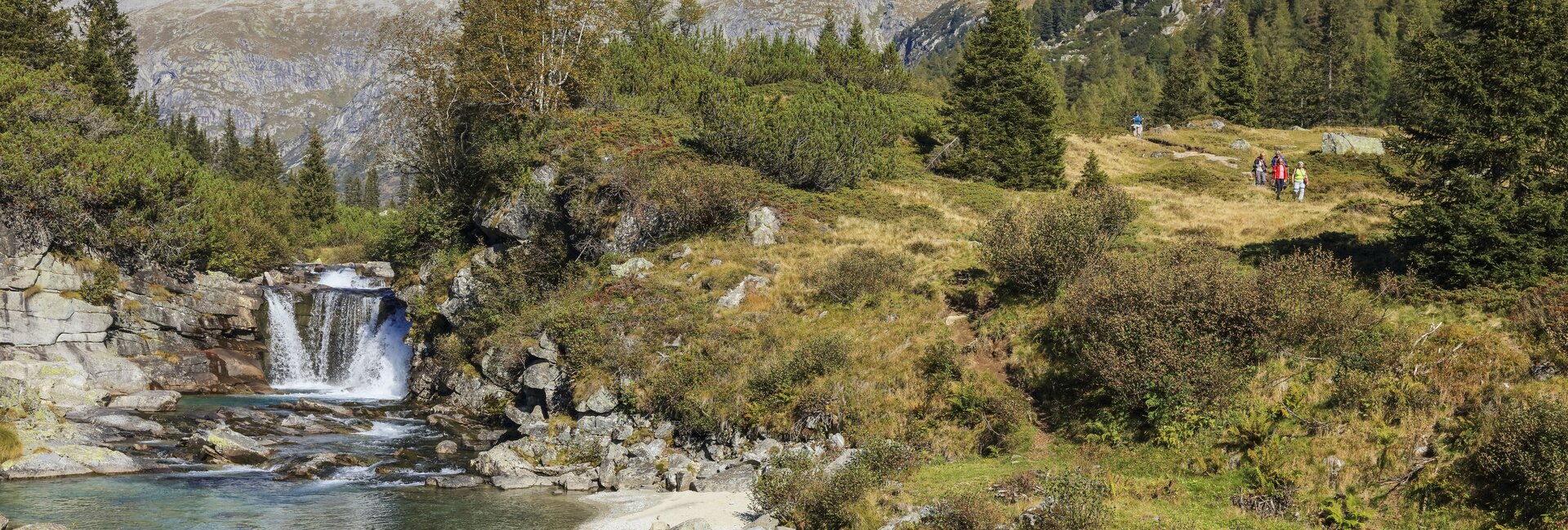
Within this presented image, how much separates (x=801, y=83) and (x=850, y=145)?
22371 mm

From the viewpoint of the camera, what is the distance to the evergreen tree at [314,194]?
80.0m

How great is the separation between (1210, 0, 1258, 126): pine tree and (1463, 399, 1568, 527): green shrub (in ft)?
222

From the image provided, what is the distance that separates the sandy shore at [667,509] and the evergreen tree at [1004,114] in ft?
104

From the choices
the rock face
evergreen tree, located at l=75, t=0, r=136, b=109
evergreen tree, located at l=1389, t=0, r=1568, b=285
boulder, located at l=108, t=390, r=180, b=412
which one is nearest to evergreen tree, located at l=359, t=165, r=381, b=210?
evergreen tree, located at l=75, t=0, r=136, b=109

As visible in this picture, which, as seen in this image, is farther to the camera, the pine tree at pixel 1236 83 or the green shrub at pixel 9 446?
the pine tree at pixel 1236 83

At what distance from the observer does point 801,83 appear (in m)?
62.4

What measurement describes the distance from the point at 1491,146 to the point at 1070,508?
42.7ft

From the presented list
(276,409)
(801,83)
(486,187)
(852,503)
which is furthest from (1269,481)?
(801,83)

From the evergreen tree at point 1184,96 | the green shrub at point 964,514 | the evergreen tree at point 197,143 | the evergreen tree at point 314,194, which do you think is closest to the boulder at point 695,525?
the green shrub at point 964,514

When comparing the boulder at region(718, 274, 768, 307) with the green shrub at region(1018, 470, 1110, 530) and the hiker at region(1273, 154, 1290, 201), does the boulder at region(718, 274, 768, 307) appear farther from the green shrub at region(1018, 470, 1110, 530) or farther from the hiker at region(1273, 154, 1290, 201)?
the hiker at region(1273, 154, 1290, 201)

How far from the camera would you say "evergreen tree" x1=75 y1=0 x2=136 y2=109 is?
5956 cm

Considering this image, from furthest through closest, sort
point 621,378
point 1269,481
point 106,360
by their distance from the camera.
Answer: point 106,360 < point 621,378 < point 1269,481

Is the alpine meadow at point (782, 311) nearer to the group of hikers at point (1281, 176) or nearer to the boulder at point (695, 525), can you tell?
the boulder at point (695, 525)

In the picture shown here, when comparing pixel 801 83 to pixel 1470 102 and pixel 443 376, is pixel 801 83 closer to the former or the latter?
pixel 443 376
